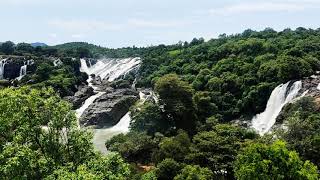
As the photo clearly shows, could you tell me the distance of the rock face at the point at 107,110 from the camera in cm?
6944

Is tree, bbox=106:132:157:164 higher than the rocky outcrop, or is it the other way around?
the rocky outcrop

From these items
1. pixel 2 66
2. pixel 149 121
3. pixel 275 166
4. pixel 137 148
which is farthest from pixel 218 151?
pixel 2 66

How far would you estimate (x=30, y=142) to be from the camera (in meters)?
22.0

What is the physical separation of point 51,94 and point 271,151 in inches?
515

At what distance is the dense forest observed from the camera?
21.3 m

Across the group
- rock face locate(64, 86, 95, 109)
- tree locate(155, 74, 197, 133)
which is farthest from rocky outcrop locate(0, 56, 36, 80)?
tree locate(155, 74, 197, 133)

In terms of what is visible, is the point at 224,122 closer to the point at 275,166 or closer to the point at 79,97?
the point at 79,97

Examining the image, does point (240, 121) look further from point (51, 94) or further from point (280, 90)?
point (51, 94)

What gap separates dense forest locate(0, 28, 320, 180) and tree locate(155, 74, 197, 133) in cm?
12

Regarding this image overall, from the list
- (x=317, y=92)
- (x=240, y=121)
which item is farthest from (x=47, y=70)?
(x=317, y=92)

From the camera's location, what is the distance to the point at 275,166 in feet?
91.9

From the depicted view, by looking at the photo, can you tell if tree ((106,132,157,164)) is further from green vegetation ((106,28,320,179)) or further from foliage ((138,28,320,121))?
foliage ((138,28,320,121))

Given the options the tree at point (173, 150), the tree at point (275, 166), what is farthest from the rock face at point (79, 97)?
the tree at point (275, 166)

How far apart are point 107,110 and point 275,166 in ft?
148
